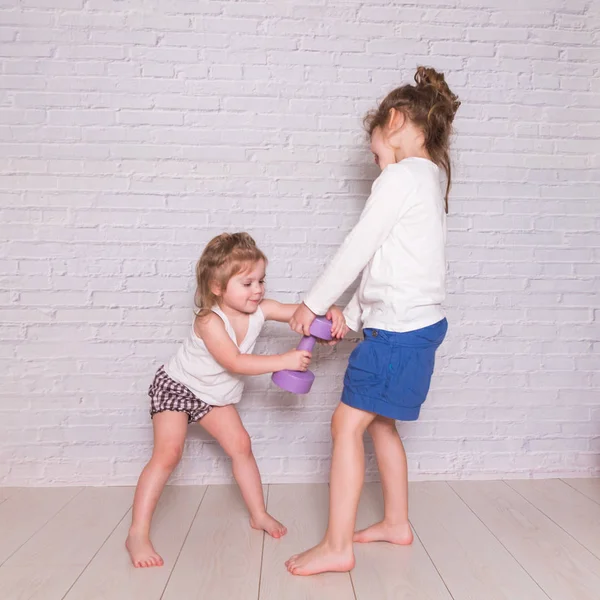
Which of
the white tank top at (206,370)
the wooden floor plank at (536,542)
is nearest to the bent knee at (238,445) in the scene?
the white tank top at (206,370)

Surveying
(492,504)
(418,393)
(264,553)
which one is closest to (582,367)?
(492,504)

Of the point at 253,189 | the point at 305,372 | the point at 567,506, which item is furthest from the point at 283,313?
the point at 567,506

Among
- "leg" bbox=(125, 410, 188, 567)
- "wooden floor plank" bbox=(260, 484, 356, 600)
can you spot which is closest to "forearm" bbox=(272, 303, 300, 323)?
"leg" bbox=(125, 410, 188, 567)

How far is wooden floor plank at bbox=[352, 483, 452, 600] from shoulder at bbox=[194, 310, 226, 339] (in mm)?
779

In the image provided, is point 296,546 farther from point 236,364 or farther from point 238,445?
Result: point 236,364

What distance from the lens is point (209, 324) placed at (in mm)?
2170

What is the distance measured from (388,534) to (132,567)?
29.8 inches

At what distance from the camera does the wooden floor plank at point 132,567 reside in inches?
71.6

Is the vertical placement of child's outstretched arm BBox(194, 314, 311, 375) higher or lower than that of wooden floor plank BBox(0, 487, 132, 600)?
higher

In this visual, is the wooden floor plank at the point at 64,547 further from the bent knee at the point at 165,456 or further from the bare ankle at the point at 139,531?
the bent knee at the point at 165,456

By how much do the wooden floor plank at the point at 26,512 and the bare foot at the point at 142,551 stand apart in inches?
13.7

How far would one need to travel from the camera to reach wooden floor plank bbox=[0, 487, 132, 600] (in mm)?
1850

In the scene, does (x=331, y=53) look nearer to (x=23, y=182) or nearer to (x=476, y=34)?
(x=476, y=34)

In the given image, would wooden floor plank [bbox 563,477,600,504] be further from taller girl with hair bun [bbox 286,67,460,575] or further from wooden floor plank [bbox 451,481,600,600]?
taller girl with hair bun [bbox 286,67,460,575]
